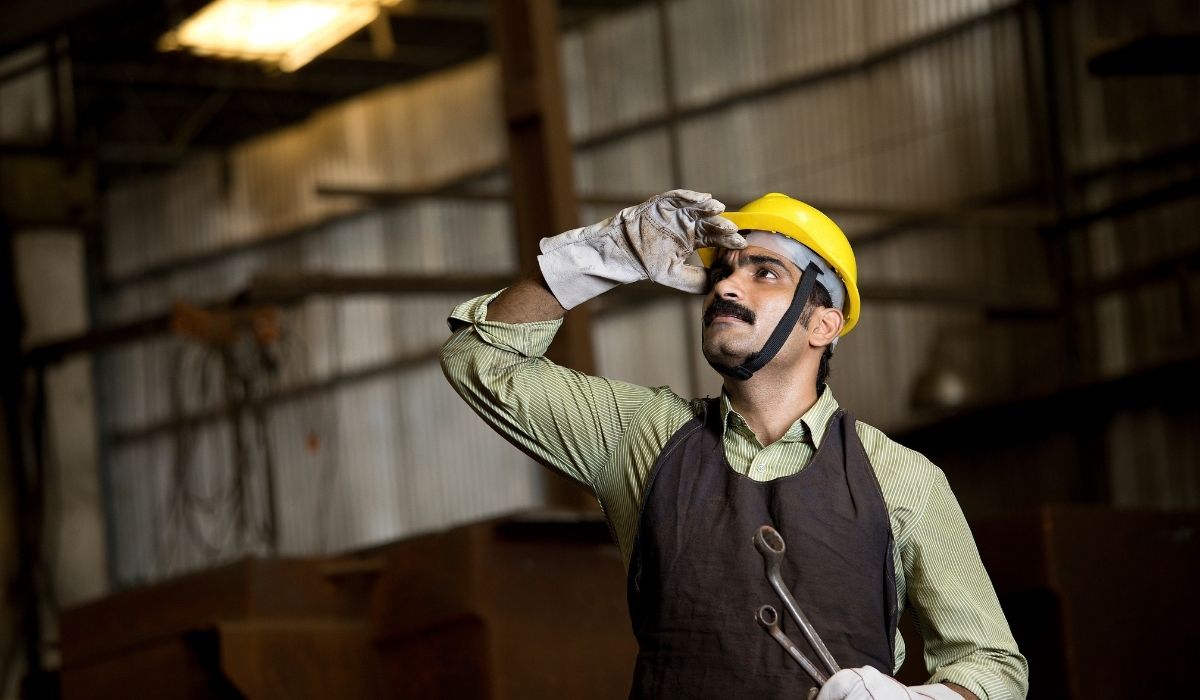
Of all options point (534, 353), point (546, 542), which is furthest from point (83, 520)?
point (534, 353)

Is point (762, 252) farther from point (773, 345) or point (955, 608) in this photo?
point (955, 608)

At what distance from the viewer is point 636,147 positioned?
59.6 feet

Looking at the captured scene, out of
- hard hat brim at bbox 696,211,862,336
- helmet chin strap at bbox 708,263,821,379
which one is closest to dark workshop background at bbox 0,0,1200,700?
hard hat brim at bbox 696,211,862,336

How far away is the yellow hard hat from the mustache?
24 centimetres

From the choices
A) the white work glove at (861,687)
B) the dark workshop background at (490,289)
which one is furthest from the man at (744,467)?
the dark workshop background at (490,289)

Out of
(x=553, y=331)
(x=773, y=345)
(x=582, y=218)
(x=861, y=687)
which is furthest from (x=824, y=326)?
(x=582, y=218)

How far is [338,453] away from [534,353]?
16.8m

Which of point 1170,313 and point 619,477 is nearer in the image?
point 619,477

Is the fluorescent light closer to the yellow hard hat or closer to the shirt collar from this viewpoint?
the yellow hard hat

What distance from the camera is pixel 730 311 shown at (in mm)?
3900

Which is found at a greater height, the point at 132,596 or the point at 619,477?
the point at 619,477

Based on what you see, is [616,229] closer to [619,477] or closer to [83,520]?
[619,477]

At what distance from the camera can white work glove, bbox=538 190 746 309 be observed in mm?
3895

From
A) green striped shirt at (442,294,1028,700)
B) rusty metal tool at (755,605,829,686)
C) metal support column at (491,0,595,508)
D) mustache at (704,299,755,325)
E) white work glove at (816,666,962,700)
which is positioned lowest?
white work glove at (816,666,962,700)
